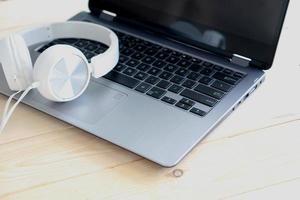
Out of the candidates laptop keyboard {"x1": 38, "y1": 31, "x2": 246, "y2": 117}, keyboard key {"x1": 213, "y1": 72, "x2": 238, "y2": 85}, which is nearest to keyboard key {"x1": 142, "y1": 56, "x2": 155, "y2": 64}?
laptop keyboard {"x1": 38, "y1": 31, "x2": 246, "y2": 117}

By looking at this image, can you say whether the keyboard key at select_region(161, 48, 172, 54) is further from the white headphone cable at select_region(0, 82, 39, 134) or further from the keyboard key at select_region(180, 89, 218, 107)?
the white headphone cable at select_region(0, 82, 39, 134)

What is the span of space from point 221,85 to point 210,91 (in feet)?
0.07

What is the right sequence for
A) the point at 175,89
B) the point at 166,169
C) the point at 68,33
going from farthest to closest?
the point at 68,33 < the point at 175,89 < the point at 166,169

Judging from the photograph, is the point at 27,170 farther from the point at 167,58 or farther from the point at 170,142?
the point at 167,58

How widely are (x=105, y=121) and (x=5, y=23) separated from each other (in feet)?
1.22

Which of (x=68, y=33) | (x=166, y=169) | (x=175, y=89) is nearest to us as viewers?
(x=166, y=169)

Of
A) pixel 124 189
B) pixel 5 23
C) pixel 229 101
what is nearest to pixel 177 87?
pixel 229 101

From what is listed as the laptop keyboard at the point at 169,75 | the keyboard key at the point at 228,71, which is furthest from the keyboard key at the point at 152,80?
the keyboard key at the point at 228,71

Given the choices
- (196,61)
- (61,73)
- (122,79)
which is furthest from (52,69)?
(196,61)

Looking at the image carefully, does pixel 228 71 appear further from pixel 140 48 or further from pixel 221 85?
pixel 140 48

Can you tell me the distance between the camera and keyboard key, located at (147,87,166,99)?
0.71 m

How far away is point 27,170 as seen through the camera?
62cm

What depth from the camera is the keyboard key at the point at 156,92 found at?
71 centimetres

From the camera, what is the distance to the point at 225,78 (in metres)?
0.74
